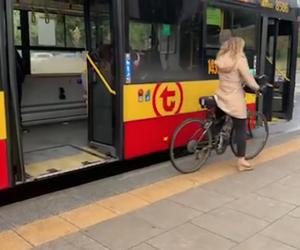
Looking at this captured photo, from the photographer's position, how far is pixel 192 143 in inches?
215

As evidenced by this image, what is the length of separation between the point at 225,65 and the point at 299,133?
3.33 m

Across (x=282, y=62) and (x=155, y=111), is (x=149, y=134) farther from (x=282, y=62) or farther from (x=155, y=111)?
(x=282, y=62)

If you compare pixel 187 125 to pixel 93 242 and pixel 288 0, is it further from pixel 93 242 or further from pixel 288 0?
pixel 288 0

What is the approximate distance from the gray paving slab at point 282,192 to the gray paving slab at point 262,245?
1.00 meters

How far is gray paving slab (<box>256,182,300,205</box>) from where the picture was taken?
14.8ft

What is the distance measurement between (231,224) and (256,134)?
9.47 ft

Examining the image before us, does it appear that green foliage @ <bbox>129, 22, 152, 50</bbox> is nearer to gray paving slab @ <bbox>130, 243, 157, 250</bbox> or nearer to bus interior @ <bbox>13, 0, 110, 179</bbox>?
bus interior @ <bbox>13, 0, 110, 179</bbox>

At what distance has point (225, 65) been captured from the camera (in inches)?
207

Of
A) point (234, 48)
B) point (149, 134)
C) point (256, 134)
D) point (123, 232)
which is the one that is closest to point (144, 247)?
point (123, 232)

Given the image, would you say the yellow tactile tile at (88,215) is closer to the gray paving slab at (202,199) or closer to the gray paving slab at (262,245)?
the gray paving slab at (202,199)

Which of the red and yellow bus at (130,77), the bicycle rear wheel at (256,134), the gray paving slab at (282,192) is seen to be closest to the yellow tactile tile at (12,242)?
the red and yellow bus at (130,77)

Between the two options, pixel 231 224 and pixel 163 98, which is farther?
pixel 163 98

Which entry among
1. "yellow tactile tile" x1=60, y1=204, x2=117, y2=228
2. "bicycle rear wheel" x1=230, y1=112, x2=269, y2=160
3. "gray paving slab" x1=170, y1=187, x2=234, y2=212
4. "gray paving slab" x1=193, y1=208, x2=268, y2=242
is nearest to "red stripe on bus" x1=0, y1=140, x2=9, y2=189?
"yellow tactile tile" x1=60, y1=204, x2=117, y2=228

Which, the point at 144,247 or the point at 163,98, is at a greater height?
the point at 163,98
